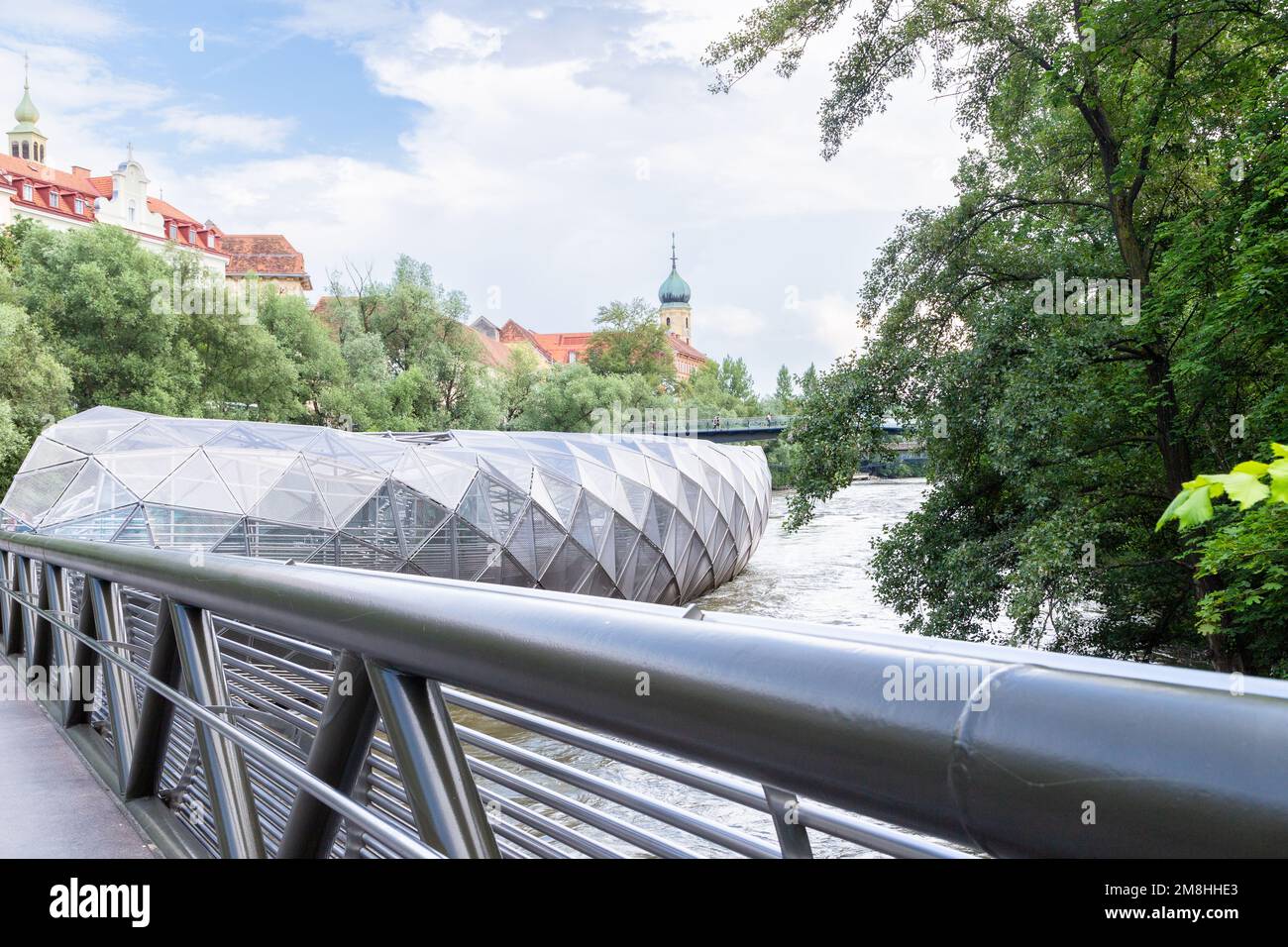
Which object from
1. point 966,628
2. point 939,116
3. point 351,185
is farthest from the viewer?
point 351,185

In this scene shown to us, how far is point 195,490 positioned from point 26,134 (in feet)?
316

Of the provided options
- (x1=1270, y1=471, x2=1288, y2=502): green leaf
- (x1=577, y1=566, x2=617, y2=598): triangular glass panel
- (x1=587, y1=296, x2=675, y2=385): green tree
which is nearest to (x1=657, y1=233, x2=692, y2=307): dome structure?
(x1=587, y1=296, x2=675, y2=385): green tree

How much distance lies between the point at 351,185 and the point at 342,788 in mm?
64227

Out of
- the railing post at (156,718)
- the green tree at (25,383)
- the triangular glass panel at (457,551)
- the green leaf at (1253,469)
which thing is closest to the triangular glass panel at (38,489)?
the triangular glass panel at (457,551)

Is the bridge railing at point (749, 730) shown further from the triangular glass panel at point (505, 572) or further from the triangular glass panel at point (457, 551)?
the triangular glass panel at point (505, 572)

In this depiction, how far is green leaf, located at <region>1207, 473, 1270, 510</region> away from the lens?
153 cm

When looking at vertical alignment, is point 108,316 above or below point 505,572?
above

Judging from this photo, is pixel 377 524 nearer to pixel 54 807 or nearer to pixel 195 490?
pixel 195 490

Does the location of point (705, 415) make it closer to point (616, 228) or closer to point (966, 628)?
point (616, 228)

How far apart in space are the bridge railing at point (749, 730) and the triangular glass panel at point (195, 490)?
19.5 metres

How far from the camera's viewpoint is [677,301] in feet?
539

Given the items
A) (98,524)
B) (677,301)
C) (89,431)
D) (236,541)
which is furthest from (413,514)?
(677,301)
